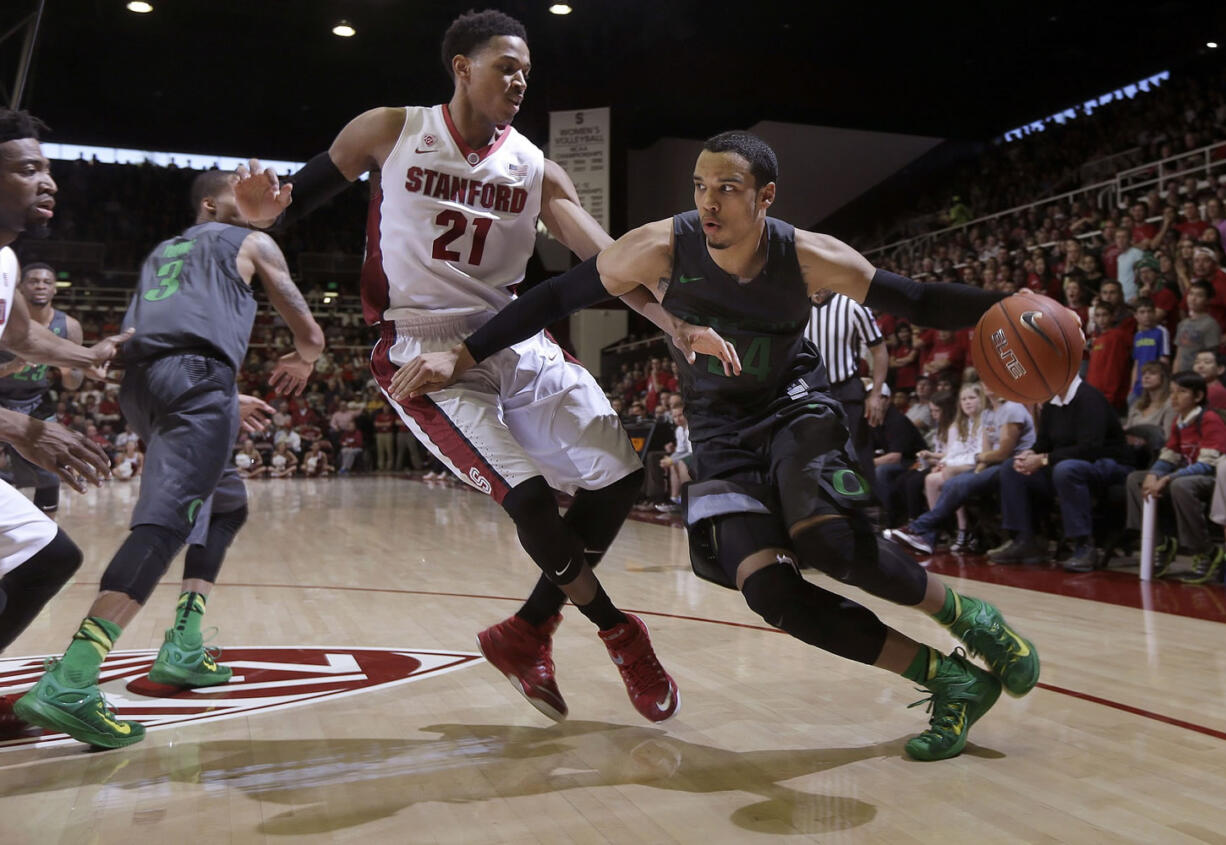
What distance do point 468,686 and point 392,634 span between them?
3.38ft

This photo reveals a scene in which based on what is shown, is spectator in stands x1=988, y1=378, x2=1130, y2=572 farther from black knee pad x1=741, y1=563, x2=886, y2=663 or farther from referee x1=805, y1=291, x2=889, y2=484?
black knee pad x1=741, y1=563, x2=886, y2=663

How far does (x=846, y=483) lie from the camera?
247cm

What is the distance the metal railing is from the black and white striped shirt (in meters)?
5.83

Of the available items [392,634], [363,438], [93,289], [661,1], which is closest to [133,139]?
[93,289]

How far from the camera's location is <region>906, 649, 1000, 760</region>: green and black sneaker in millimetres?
2373

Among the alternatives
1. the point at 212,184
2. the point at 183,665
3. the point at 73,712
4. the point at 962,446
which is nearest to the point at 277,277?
the point at 212,184

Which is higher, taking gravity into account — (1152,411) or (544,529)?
(1152,411)

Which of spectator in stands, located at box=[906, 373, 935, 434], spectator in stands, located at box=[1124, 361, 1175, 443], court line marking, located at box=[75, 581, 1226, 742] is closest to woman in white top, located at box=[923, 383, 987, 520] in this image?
spectator in stands, located at box=[1124, 361, 1175, 443]

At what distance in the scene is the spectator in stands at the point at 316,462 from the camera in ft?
61.7

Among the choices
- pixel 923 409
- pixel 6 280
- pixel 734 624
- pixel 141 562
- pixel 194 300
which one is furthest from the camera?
pixel 923 409

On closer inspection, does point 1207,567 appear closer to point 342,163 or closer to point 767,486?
point 767,486

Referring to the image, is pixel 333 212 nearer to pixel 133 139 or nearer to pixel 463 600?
pixel 133 139

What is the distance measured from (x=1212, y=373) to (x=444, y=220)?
5162mm

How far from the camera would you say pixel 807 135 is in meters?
17.9
